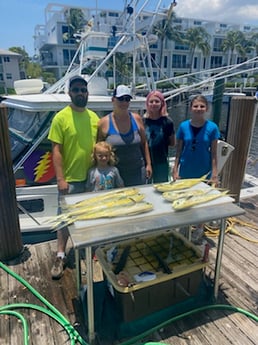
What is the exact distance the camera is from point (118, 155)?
8.77 feet

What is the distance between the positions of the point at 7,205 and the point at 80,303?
3.80 ft

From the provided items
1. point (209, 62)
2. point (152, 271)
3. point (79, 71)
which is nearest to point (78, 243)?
point (152, 271)

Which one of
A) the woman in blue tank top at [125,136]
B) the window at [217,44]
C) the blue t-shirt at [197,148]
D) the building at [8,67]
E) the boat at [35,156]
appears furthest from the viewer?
the window at [217,44]

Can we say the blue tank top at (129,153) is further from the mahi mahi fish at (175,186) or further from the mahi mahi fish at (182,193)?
the mahi mahi fish at (182,193)

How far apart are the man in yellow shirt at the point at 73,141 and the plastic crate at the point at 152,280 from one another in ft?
2.21

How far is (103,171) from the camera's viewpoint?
2604 mm

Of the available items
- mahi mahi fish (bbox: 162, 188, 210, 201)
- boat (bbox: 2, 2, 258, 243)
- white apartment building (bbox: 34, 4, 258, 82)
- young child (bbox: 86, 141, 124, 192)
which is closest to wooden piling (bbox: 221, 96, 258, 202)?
boat (bbox: 2, 2, 258, 243)

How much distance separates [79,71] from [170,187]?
4511 mm

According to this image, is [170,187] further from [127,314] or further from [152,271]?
[127,314]

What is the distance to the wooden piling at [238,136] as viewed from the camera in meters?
3.82

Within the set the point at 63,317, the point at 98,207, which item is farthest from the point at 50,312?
the point at 98,207

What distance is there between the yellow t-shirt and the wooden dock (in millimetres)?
962

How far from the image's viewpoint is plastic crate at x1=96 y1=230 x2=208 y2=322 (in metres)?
1.99

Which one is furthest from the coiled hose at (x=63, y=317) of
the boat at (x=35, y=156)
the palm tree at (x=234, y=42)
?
the palm tree at (x=234, y=42)
